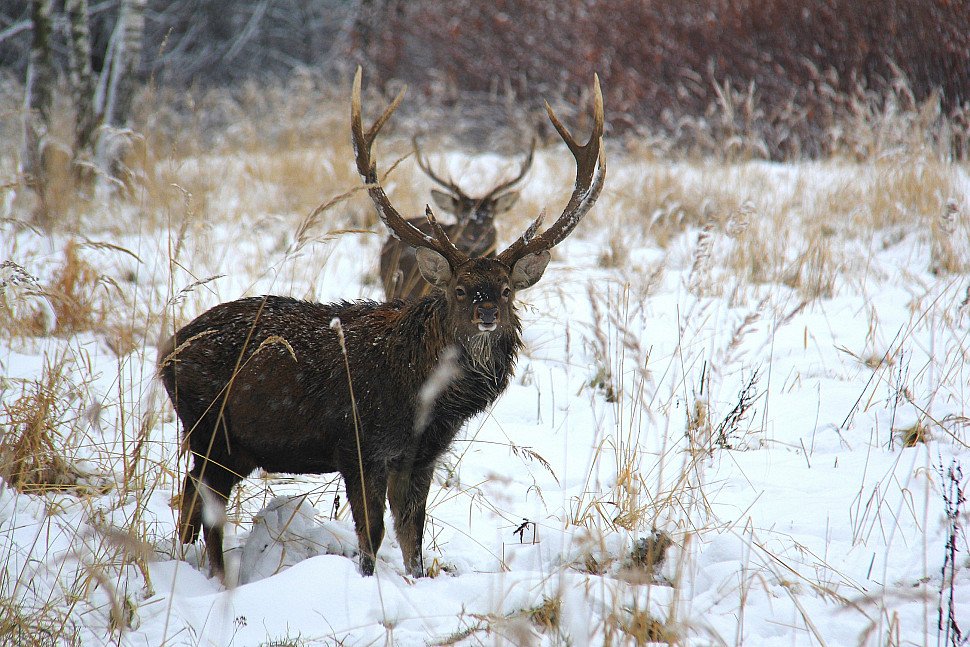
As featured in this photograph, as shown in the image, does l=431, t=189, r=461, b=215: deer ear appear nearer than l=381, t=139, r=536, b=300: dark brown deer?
No

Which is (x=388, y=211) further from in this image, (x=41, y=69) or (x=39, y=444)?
(x=41, y=69)

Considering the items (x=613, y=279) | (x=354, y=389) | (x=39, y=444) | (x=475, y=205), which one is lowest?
(x=39, y=444)

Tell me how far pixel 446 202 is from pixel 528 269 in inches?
132

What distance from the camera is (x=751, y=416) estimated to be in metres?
4.19

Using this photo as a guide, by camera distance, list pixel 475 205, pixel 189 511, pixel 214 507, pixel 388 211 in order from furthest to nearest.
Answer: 1. pixel 475 205
2. pixel 388 211
3. pixel 189 511
4. pixel 214 507

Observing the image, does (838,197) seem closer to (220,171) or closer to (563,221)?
(563,221)

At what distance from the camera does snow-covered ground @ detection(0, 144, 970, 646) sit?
2436 mm

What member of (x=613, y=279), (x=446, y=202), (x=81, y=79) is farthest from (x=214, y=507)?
(x=81, y=79)

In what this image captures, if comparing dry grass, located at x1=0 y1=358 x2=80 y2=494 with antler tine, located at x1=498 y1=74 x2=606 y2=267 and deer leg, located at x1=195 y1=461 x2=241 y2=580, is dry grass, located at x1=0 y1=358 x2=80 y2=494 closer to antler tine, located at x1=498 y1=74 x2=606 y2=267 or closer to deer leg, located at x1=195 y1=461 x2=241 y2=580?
deer leg, located at x1=195 y1=461 x2=241 y2=580

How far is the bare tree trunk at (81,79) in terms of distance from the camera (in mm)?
8172

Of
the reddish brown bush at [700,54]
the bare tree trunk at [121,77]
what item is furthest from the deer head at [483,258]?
the bare tree trunk at [121,77]

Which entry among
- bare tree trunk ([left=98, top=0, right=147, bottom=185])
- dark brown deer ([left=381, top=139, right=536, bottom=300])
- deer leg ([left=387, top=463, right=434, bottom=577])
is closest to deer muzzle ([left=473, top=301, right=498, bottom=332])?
deer leg ([left=387, top=463, right=434, bottom=577])

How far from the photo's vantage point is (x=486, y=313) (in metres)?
3.12

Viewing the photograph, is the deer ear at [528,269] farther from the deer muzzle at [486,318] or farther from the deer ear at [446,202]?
the deer ear at [446,202]
